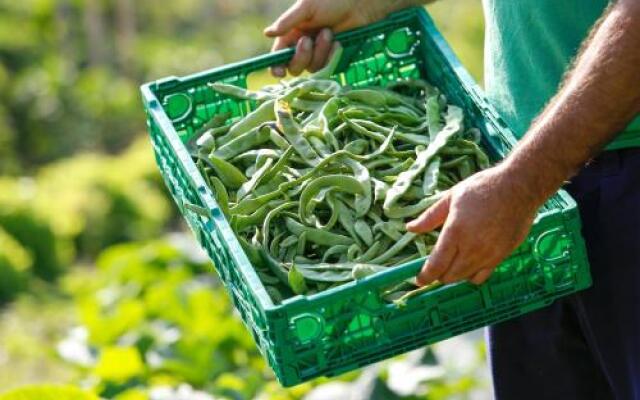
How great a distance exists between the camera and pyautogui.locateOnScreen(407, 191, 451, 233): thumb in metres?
2.78

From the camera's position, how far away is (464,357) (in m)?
4.80

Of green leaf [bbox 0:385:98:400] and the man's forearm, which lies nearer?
the man's forearm

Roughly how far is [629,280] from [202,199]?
98cm

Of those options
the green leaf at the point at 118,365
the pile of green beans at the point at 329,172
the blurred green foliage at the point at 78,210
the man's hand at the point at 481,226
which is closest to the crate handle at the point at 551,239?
the man's hand at the point at 481,226

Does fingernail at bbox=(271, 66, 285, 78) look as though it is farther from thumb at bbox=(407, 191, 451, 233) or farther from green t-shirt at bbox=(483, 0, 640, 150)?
thumb at bbox=(407, 191, 451, 233)

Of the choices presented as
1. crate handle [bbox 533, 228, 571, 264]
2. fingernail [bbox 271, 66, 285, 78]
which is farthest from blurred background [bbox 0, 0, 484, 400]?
crate handle [bbox 533, 228, 571, 264]

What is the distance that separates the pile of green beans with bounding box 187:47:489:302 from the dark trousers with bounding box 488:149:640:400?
0.90 ft

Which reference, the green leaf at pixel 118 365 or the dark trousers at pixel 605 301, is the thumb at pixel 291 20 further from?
the green leaf at pixel 118 365

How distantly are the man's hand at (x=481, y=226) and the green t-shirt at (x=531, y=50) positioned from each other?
43 cm

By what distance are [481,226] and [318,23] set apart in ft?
3.71

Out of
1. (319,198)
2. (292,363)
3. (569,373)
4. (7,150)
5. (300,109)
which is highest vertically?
(7,150)

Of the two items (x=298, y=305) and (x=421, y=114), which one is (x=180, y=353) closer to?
(x=421, y=114)

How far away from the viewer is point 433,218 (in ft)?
9.15

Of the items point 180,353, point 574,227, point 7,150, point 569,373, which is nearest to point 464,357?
point 180,353
